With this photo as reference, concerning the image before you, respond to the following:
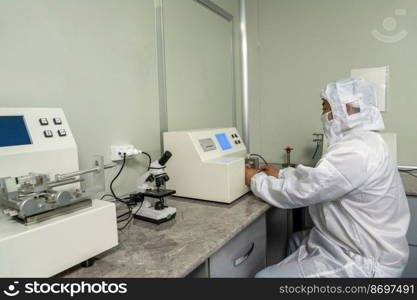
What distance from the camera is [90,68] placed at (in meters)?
1.23

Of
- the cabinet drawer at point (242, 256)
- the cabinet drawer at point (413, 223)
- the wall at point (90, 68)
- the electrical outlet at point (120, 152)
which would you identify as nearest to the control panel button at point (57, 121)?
the wall at point (90, 68)

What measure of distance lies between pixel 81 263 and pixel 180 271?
0.98ft

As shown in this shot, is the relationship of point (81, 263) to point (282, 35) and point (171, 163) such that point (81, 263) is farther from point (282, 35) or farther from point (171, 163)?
point (282, 35)

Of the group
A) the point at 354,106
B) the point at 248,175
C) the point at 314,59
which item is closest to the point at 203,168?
the point at 248,175

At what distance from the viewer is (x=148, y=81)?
5.01ft

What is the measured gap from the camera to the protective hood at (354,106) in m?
1.29

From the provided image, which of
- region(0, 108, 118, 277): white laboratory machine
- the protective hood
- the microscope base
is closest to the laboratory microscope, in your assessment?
the microscope base

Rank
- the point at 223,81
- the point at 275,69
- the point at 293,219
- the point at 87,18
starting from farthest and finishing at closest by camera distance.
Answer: the point at 275,69
the point at 223,81
the point at 293,219
the point at 87,18

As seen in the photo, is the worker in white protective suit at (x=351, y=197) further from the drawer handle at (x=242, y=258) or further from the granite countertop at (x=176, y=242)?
the granite countertop at (x=176, y=242)

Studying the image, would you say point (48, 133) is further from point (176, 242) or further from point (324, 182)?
point (324, 182)

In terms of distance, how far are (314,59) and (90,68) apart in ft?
5.87

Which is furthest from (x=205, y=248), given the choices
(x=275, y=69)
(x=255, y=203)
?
(x=275, y=69)

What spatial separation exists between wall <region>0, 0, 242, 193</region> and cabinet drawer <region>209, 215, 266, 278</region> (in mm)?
633

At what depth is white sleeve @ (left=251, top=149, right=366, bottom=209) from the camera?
1156 mm
